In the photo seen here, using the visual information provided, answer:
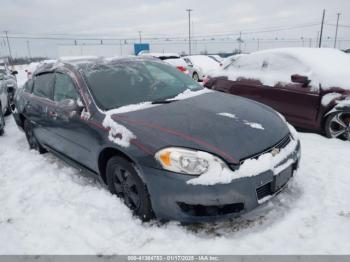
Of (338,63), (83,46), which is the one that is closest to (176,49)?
(83,46)

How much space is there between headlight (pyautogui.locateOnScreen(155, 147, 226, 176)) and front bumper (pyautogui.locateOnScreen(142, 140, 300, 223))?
58 mm

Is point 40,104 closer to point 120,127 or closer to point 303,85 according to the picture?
point 120,127

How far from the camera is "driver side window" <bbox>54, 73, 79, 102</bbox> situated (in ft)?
11.7

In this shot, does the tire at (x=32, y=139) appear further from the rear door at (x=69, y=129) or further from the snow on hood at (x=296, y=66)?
the snow on hood at (x=296, y=66)

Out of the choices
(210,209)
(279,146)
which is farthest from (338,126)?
(210,209)

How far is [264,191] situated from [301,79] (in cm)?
297

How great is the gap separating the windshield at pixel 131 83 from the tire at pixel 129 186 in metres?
0.67

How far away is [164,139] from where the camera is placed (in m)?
2.60

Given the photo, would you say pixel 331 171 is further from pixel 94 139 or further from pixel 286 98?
pixel 94 139

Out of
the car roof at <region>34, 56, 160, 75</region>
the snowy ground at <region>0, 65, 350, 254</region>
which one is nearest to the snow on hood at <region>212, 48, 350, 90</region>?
the snowy ground at <region>0, 65, 350, 254</region>

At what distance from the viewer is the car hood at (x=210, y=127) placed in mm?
2564

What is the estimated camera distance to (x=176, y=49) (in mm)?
63469

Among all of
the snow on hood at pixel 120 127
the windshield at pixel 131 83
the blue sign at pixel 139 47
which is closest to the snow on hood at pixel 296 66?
the windshield at pixel 131 83

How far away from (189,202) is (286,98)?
140 inches
